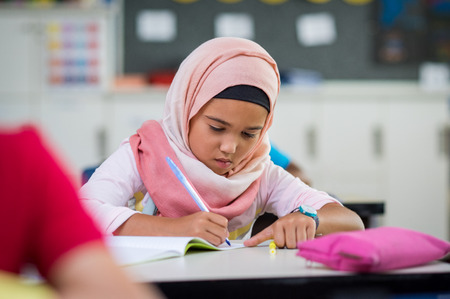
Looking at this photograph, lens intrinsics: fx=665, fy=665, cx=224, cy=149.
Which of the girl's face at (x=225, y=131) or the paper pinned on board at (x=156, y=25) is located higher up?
the paper pinned on board at (x=156, y=25)

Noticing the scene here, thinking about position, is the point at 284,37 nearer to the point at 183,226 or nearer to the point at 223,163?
the point at 223,163

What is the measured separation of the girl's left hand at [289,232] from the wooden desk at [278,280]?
220 millimetres

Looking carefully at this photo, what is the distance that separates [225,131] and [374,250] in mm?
629

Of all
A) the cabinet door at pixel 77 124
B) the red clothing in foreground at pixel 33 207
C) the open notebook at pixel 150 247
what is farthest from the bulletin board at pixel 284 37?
the red clothing in foreground at pixel 33 207

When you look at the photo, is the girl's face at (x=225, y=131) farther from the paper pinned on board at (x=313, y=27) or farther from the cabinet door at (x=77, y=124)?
the paper pinned on board at (x=313, y=27)

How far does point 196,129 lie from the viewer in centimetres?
155

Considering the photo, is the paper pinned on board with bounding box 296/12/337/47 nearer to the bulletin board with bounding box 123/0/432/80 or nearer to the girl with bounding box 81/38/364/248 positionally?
the bulletin board with bounding box 123/0/432/80

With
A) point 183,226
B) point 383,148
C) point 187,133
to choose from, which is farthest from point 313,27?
point 183,226

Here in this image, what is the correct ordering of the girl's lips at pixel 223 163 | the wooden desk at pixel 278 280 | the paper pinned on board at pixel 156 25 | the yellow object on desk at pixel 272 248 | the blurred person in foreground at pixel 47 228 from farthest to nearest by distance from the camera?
1. the paper pinned on board at pixel 156 25
2. the girl's lips at pixel 223 163
3. the yellow object on desk at pixel 272 248
4. the wooden desk at pixel 278 280
5. the blurred person in foreground at pixel 47 228

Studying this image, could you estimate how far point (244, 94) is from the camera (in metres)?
1.51

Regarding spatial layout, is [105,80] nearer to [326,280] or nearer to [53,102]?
[53,102]

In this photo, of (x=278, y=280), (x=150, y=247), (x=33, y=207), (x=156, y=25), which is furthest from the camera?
(x=156, y=25)

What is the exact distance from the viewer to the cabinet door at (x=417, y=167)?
4547 mm

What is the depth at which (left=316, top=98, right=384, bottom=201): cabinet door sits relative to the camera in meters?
4.48
